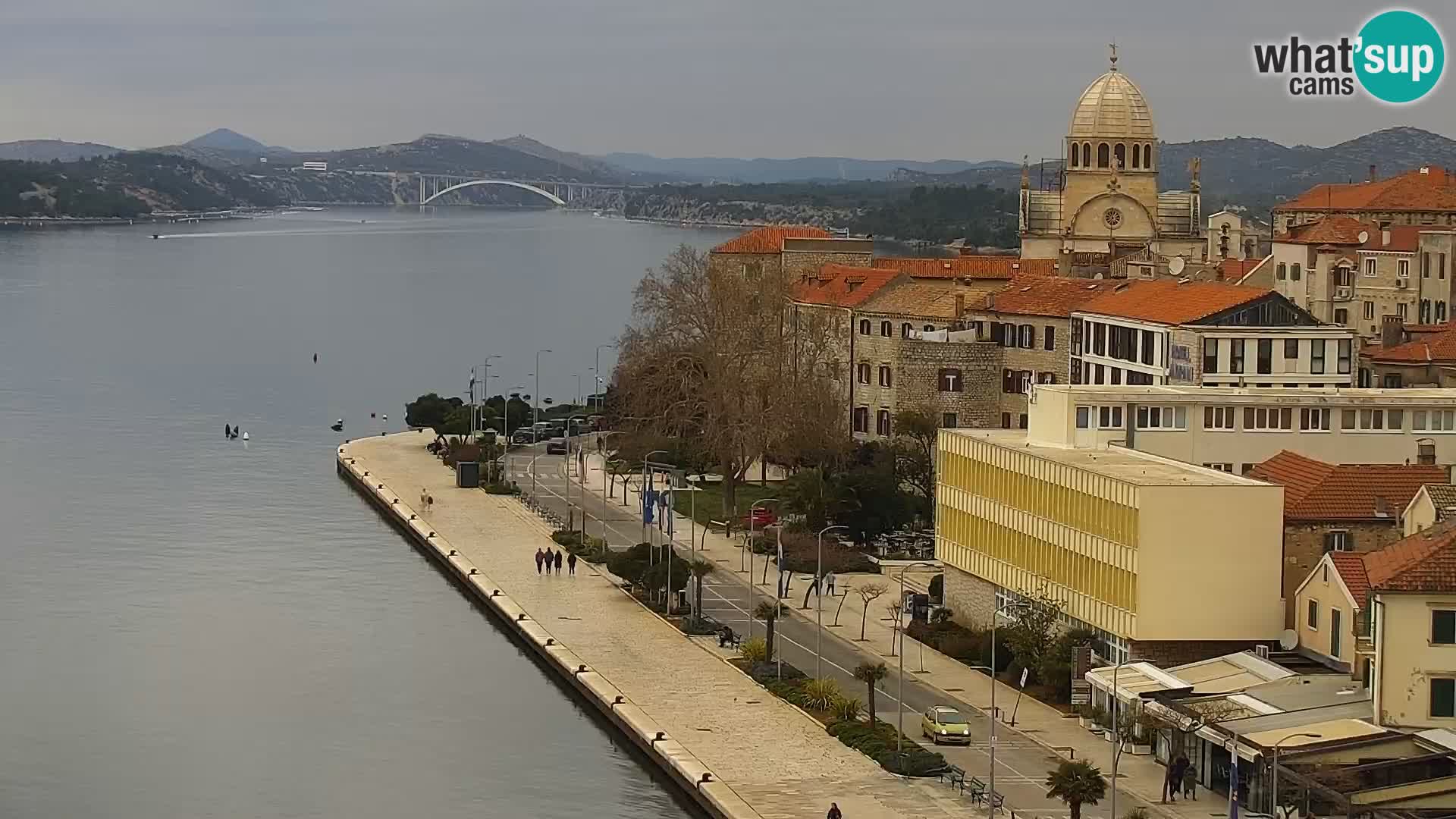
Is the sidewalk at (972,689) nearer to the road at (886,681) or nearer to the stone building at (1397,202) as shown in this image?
the road at (886,681)

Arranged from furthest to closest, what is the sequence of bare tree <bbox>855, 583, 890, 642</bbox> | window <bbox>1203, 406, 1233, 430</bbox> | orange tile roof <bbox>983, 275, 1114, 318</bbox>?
orange tile roof <bbox>983, 275, 1114, 318</bbox>, window <bbox>1203, 406, 1233, 430</bbox>, bare tree <bbox>855, 583, 890, 642</bbox>

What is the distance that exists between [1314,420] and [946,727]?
12428 millimetres

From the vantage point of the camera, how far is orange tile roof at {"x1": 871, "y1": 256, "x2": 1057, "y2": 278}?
66.2 meters

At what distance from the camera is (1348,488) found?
37.8 meters

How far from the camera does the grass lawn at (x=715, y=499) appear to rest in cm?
5859

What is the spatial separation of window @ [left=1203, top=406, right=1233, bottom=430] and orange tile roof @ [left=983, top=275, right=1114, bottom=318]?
14.6 m

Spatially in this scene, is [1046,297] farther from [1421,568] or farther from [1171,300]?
[1421,568]

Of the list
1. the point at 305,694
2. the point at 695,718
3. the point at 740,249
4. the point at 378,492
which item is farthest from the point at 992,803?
the point at 740,249

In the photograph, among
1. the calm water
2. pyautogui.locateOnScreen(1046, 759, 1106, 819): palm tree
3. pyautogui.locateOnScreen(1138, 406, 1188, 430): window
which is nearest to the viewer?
pyautogui.locateOnScreen(1046, 759, 1106, 819): palm tree

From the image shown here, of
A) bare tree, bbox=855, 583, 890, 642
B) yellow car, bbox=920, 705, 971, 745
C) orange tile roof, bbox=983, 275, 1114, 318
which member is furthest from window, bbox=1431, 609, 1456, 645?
orange tile roof, bbox=983, 275, 1114, 318

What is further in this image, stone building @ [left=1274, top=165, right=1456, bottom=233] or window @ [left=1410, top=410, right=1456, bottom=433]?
stone building @ [left=1274, top=165, right=1456, bottom=233]

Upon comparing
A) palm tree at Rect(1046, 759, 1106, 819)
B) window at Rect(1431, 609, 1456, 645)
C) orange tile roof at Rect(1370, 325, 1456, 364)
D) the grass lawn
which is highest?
orange tile roof at Rect(1370, 325, 1456, 364)

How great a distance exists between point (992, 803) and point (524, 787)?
811cm

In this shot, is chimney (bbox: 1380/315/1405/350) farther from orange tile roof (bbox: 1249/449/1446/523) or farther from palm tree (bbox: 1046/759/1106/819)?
palm tree (bbox: 1046/759/1106/819)
